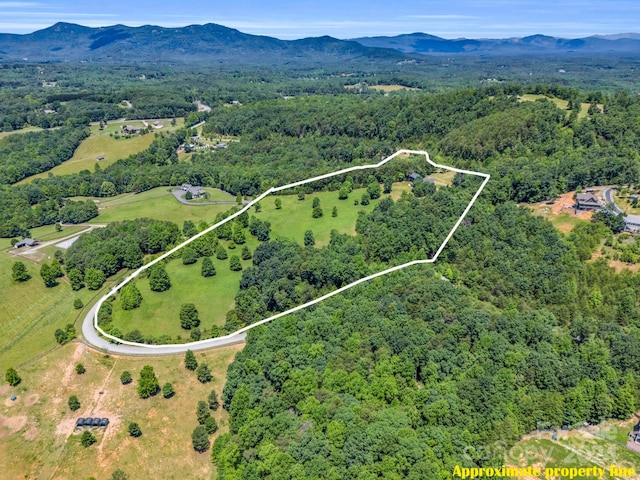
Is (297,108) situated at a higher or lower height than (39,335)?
higher

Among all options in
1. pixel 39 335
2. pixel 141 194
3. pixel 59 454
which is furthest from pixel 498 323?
pixel 141 194

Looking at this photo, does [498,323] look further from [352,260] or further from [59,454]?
[59,454]

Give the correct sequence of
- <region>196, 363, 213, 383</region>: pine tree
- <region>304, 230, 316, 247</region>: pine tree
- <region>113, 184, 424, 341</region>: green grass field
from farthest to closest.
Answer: <region>304, 230, 316, 247</region>: pine tree
<region>113, 184, 424, 341</region>: green grass field
<region>196, 363, 213, 383</region>: pine tree

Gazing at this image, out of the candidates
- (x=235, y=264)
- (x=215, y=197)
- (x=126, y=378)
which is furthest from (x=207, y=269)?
(x=215, y=197)

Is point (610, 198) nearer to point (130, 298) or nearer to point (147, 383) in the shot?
point (147, 383)

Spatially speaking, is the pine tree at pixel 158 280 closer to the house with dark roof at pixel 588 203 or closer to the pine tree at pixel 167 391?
the pine tree at pixel 167 391

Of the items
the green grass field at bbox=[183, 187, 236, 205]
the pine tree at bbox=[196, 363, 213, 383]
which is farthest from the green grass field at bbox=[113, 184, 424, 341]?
the green grass field at bbox=[183, 187, 236, 205]

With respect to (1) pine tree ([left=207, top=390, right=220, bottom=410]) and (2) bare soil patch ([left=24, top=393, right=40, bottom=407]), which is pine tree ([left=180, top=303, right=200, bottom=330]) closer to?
(1) pine tree ([left=207, top=390, right=220, bottom=410])
